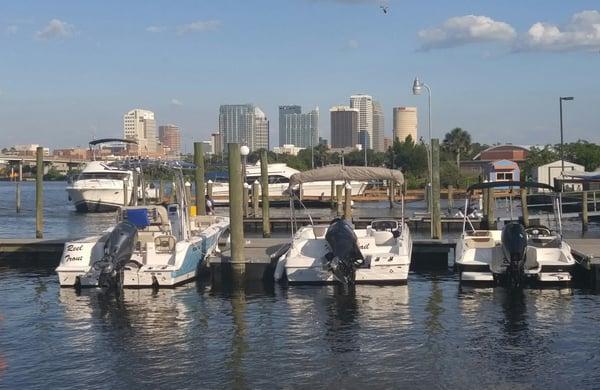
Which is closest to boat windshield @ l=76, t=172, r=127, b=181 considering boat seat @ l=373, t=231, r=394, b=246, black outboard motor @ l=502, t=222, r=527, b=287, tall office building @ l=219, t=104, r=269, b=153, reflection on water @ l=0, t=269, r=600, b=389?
reflection on water @ l=0, t=269, r=600, b=389

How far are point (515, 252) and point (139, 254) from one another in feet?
31.0

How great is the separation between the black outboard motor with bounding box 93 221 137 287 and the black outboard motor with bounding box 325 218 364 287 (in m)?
4.89

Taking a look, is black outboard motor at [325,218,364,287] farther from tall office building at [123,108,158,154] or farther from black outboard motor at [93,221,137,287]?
tall office building at [123,108,158,154]

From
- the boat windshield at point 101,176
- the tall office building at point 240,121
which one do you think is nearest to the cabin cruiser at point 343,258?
the boat windshield at point 101,176

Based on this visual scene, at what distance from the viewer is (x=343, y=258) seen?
773 inches

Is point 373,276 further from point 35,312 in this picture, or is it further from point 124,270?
point 35,312

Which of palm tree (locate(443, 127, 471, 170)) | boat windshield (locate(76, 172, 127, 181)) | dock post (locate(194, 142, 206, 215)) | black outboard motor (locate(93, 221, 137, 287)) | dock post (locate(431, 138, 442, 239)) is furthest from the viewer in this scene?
palm tree (locate(443, 127, 471, 170))

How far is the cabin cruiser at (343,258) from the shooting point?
19797 mm

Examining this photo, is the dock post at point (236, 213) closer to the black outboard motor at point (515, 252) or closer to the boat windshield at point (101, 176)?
the black outboard motor at point (515, 252)

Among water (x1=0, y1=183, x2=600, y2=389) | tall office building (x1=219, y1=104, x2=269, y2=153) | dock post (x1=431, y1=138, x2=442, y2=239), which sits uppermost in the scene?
tall office building (x1=219, y1=104, x2=269, y2=153)

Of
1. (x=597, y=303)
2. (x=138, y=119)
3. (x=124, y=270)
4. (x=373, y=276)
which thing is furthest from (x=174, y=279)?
(x=138, y=119)

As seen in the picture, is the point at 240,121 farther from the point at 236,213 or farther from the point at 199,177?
the point at 236,213

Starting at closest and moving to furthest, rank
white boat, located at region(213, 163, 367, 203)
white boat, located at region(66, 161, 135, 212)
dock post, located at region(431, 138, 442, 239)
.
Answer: dock post, located at region(431, 138, 442, 239), white boat, located at region(66, 161, 135, 212), white boat, located at region(213, 163, 367, 203)

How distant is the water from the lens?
1262cm
